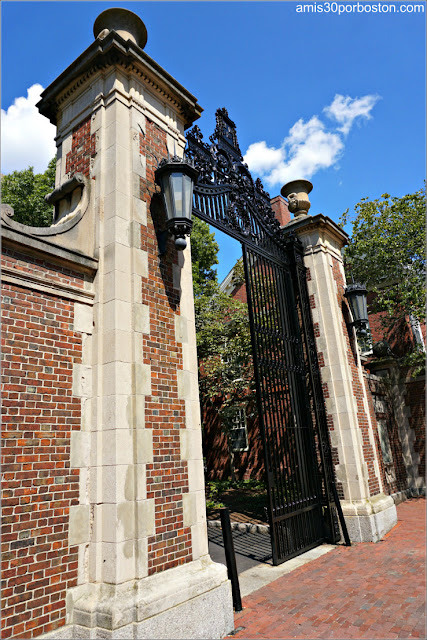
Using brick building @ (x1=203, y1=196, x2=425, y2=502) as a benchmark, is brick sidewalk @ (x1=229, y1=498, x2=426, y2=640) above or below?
below

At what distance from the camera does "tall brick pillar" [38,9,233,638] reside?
364cm

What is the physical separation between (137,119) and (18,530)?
14.4 ft

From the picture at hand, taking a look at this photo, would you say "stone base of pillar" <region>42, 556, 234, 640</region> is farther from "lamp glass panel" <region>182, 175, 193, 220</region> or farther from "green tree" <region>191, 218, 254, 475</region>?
"green tree" <region>191, 218, 254, 475</region>

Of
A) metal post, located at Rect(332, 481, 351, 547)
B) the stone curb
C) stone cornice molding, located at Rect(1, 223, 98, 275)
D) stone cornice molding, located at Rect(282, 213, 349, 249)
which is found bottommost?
the stone curb

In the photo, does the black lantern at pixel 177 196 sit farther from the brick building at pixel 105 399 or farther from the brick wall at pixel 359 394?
the brick wall at pixel 359 394

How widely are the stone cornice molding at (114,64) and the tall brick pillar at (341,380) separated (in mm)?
4142

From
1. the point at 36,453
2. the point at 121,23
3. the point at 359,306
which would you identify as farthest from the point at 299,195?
the point at 36,453

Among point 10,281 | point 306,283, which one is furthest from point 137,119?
point 306,283

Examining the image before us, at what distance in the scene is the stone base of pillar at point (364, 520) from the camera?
741cm

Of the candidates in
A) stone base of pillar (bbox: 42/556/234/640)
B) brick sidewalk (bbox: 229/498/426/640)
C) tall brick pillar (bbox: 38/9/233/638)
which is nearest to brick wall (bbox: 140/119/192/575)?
tall brick pillar (bbox: 38/9/233/638)

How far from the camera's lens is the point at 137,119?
5012mm

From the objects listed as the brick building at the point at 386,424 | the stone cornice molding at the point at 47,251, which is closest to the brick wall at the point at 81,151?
the stone cornice molding at the point at 47,251

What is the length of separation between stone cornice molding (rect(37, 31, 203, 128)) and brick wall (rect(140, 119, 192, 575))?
627mm

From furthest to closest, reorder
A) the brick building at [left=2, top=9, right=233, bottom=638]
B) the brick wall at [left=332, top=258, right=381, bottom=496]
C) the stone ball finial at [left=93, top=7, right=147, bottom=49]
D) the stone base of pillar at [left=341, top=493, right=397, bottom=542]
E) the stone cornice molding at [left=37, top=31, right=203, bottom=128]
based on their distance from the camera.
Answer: the brick wall at [left=332, top=258, right=381, bottom=496]
the stone base of pillar at [left=341, top=493, right=397, bottom=542]
the stone ball finial at [left=93, top=7, right=147, bottom=49]
the stone cornice molding at [left=37, top=31, right=203, bottom=128]
the brick building at [left=2, top=9, right=233, bottom=638]
